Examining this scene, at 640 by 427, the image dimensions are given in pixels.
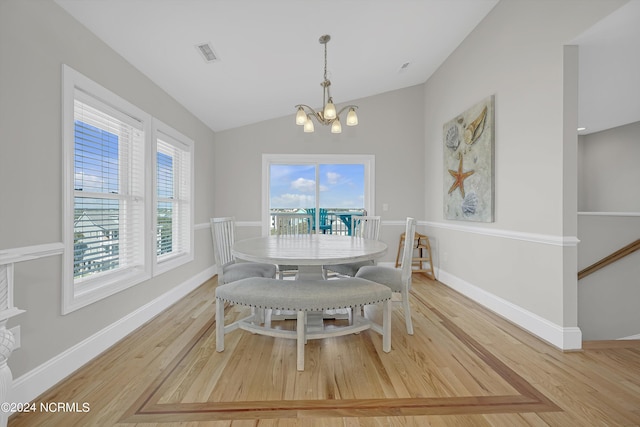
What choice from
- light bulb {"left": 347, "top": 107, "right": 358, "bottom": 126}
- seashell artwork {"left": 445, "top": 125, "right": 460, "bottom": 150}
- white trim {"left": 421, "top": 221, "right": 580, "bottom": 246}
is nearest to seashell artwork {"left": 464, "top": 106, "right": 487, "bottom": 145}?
seashell artwork {"left": 445, "top": 125, "right": 460, "bottom": 150}

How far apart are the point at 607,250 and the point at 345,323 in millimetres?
2448

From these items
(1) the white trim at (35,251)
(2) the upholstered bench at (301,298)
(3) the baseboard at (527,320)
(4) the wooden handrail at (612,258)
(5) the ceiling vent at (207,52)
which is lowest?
(3) the baseboard at (527,320)

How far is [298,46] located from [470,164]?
2320 mm

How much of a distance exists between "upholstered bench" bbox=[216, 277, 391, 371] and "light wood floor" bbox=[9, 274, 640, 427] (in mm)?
186

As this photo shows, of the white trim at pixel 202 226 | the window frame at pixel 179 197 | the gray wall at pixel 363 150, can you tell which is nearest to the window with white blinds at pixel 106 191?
the window frame at pixel 179 197

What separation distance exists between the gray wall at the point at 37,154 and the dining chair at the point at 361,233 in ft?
6.83

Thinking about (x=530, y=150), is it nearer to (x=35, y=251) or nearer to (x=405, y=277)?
(x=405, y=277)

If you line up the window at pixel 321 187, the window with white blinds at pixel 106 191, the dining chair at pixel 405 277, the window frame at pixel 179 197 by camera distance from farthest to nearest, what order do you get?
the window at pixel 321 187 < the window frame at pixel 179 197 < the dining chair at pixel 405 277 < the window with white blinds at pixel 106 191

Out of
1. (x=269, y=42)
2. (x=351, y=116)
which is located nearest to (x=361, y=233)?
(x=351, y=116)

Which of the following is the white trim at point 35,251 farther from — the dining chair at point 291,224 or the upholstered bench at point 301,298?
the dining chair at point 291,224

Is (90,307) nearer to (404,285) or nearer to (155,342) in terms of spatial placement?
(155,342)

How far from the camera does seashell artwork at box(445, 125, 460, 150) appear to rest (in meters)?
3.74

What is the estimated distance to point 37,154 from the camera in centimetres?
165

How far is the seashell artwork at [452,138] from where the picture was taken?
3.74m
